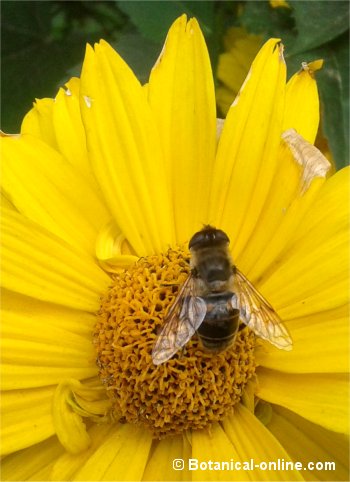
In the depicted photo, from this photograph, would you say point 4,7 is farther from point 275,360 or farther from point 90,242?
point 275,360

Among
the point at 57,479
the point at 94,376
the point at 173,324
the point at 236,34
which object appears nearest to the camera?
the point at 173,324

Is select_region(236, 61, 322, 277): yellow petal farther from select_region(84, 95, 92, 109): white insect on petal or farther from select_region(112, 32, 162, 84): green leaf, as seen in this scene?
select_region(112, 32, 162, 84): green leaf

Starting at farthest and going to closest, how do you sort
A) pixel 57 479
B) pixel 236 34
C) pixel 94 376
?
pixel 236 34, pixel 94 376, pixel 57 479

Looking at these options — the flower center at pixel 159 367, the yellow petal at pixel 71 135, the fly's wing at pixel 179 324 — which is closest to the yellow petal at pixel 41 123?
the yellow petal at pixel 71 135

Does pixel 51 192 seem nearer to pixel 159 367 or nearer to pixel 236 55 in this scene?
pixel 159 367

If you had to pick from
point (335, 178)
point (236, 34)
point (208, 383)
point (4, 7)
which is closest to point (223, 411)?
point (208, 383)

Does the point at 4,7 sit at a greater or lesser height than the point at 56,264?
greater

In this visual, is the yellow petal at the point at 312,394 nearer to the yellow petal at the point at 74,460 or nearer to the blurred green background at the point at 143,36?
the yellow petal at the point at 74,460
